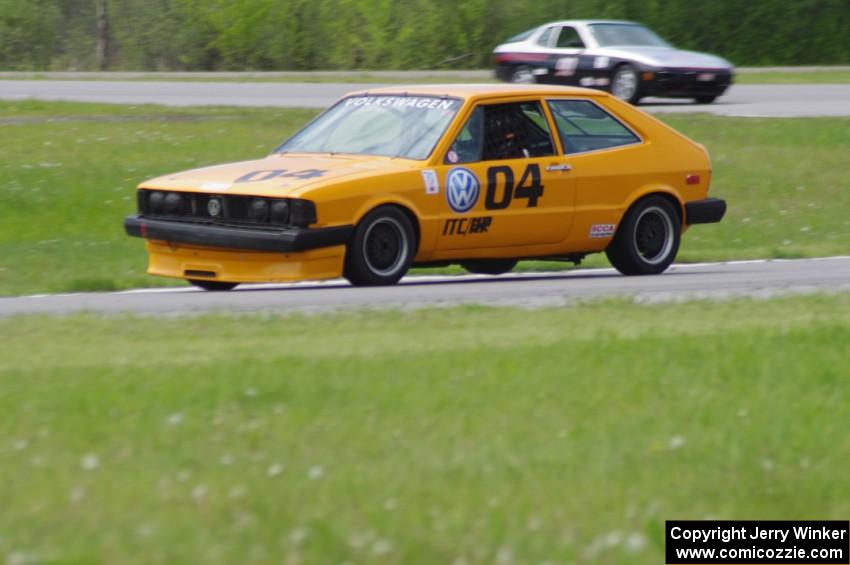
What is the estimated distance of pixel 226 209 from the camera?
1049 cm

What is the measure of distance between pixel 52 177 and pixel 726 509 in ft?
43.7

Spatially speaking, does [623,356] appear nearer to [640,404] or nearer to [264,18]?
[640,404]

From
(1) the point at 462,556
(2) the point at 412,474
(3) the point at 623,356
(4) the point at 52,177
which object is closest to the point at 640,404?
(3) the point at 623,356

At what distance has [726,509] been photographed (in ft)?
17.4

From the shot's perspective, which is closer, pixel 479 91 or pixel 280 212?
pixel 280 212

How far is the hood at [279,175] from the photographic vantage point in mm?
10383

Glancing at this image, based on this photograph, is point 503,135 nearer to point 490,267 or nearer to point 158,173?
point 490,267

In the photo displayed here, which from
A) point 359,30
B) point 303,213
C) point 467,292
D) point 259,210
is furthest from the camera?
point 359,30

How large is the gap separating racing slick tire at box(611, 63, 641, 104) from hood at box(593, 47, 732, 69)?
7.9 inches

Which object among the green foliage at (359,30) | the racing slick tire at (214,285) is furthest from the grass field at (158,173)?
the green foliage at (359,30)

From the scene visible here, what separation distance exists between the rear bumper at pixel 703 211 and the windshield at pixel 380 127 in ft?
7.51

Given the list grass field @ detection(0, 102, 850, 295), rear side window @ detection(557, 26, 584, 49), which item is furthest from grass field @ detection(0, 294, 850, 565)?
rear side window @ detection(557, 26, 584, 49)

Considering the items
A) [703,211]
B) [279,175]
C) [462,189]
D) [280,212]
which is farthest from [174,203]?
[703,211]

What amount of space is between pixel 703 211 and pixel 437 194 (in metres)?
2.69
